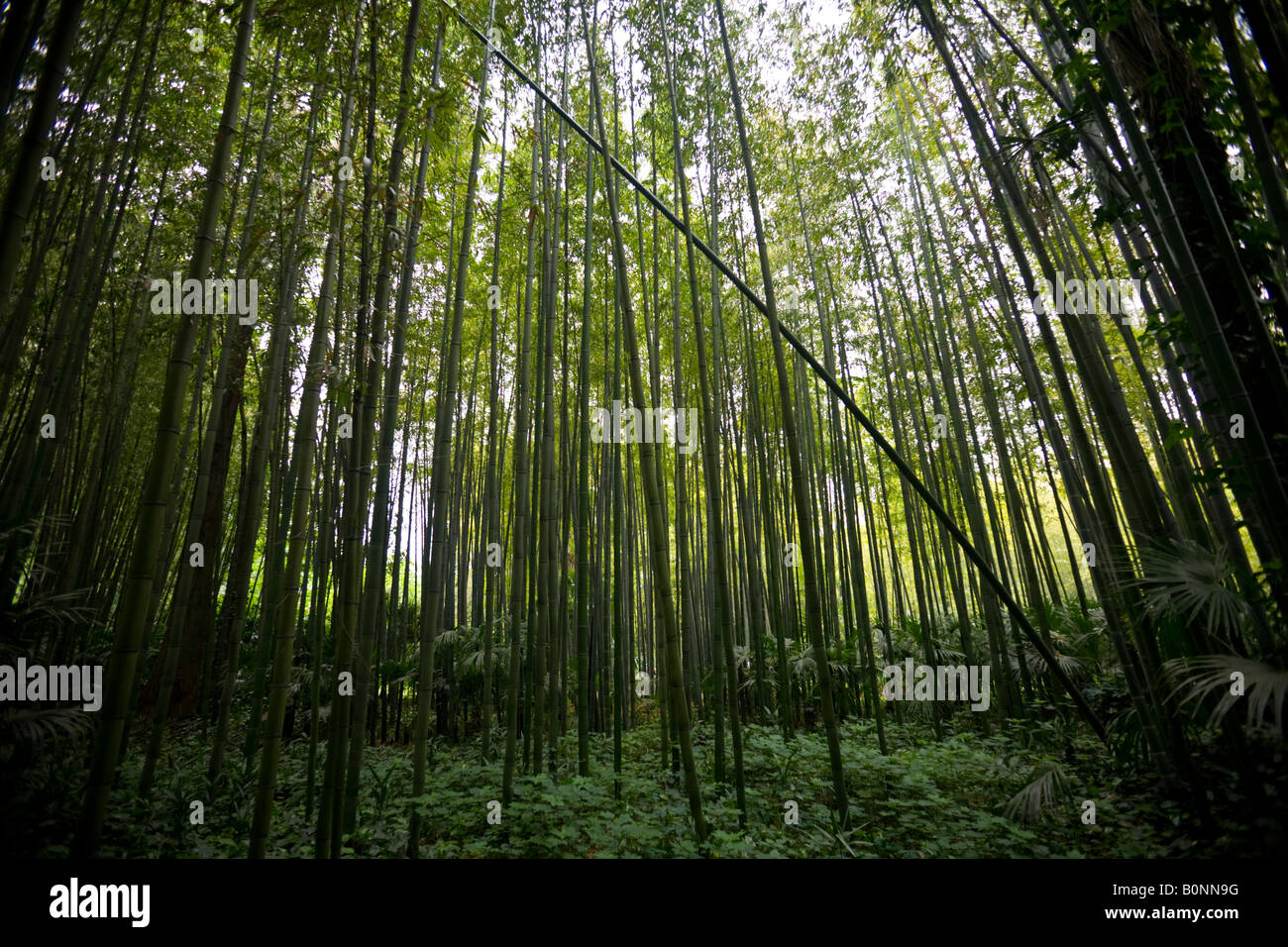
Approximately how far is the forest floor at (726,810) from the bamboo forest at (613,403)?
0.03 meters

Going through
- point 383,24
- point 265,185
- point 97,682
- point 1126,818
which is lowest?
point 1126,818

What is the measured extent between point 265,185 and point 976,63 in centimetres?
466

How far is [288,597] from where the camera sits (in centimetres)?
156

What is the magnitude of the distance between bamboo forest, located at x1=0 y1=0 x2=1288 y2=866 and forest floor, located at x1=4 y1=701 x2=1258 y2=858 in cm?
3

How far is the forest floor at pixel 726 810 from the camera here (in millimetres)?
2178

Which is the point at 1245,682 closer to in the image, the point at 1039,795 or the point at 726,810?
the point at 1039,795

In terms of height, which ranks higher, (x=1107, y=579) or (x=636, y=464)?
(x=636, y=464)

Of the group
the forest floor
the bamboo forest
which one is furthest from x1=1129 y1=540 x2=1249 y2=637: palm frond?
the forest floor

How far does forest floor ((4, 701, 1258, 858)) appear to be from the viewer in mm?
2178

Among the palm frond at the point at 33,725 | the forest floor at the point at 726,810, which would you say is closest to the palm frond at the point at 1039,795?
the forest floor at the point at 726,810

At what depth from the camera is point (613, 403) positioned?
4.51 meters

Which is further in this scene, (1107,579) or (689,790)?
(1107,579)
